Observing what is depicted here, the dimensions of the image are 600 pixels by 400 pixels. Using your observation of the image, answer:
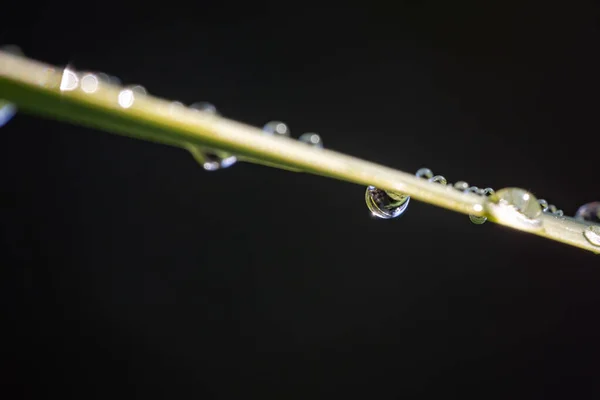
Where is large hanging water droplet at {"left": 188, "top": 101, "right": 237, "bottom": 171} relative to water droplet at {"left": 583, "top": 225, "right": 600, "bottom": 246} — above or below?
below

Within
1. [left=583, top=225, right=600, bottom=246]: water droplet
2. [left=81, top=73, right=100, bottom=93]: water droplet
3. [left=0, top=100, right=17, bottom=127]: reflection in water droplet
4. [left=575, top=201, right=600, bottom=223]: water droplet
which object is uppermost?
[left=575, top=201, right=600, bottom=223]: water droplet

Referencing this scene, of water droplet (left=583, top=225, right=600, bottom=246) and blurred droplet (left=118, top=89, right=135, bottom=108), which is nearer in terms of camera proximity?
blurred droplet (left=118, top=89, right=135, bottom=108)

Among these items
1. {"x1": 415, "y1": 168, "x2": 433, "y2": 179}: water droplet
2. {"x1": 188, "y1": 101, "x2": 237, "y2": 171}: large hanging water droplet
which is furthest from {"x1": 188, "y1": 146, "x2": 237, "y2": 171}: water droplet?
{"x1": 415, "y1": 168, "x2": 433, "y2": 179}: water droplet

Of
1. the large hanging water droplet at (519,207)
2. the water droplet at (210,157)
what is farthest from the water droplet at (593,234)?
the water droplet at (210,157)

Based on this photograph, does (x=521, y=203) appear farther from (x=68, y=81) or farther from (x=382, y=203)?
(x=68, y=81)

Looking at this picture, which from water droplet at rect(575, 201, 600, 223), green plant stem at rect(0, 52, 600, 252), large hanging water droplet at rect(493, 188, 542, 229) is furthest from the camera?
water droplet at rect(575, 201, 600, 223)

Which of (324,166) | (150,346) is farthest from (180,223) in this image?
(324,166)

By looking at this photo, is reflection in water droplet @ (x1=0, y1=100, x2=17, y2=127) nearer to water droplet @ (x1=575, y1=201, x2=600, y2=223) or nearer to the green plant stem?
the green plant stem

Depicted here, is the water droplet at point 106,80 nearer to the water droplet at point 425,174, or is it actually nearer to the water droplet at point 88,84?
the water droplet at point 88,84
